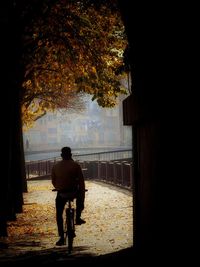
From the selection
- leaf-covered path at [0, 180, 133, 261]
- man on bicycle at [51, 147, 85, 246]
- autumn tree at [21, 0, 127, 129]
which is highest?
autumn tree at [21, 0, 127, 129]

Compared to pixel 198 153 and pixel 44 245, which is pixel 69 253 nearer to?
pixel 44 245

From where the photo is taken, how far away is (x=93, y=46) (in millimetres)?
17516

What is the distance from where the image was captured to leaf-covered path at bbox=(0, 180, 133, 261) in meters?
10.2

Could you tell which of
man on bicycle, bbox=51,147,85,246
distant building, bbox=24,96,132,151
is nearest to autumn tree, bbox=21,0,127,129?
man on bicycle, bbox=51,147,85,246

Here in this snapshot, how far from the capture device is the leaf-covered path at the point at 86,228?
10.2 meters

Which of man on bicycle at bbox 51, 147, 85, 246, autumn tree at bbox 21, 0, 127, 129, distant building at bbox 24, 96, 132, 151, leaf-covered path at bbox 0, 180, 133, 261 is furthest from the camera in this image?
distant building at bbox 24, 96, 132, 151

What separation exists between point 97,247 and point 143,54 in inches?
199

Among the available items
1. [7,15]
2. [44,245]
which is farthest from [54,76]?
[44,245]

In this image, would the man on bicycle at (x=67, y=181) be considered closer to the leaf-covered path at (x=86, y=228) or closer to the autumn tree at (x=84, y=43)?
the leaf-covered path at (x=86, y=228)

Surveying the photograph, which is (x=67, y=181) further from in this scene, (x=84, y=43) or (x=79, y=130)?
(x=79, y=130)

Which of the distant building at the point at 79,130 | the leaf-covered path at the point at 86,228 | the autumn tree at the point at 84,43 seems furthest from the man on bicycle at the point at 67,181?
the distant building at the point at 79,130

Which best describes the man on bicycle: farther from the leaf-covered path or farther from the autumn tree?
the autumn tree

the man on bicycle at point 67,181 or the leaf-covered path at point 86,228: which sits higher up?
the man on bicycle at point 67,181

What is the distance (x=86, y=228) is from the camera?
1326cm
